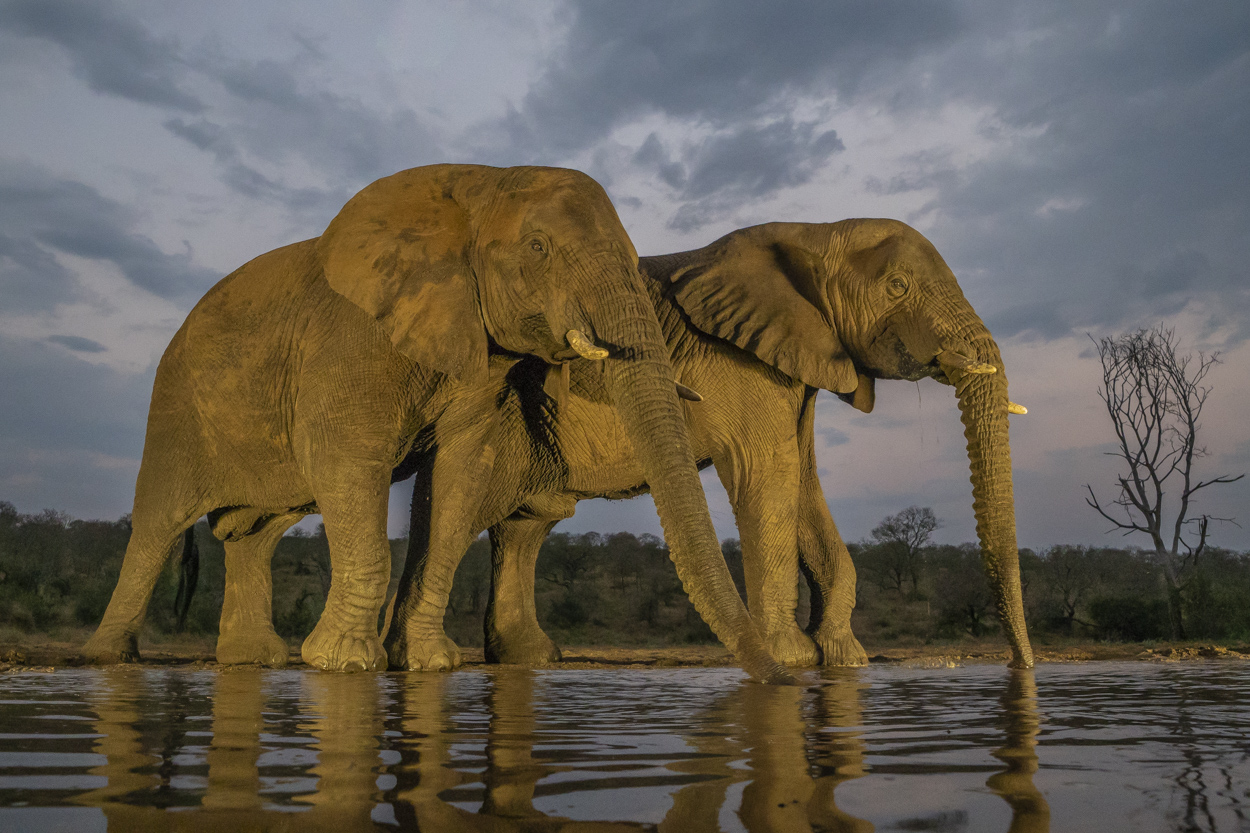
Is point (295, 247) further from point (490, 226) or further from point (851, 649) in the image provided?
point (851, 649)

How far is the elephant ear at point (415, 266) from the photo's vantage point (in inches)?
252

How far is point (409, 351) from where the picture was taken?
6.43 m

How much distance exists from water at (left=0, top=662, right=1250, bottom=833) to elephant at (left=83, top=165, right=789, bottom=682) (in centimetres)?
210

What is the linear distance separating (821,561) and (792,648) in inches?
39.0

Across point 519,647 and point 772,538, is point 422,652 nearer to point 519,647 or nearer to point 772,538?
point 519,647

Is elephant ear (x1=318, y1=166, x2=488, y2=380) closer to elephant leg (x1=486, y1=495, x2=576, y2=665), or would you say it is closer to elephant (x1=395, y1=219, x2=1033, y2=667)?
elephant (x1=395, y1=219, x2=1033, y2=667)

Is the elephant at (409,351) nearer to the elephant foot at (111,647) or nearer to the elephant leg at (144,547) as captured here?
the elephant foot at (111,647)

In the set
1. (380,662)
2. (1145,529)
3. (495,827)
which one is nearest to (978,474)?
(380,662)

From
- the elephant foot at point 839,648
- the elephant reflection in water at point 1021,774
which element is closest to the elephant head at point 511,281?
the elephant reflection in water at point 1021,774

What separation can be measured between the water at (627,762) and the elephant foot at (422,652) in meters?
2.86

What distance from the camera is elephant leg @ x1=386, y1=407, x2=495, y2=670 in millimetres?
6973

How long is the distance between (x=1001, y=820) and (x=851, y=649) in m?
6.20

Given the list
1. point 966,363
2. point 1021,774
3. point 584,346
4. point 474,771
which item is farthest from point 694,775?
point 966,363

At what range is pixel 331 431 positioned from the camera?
650cm
